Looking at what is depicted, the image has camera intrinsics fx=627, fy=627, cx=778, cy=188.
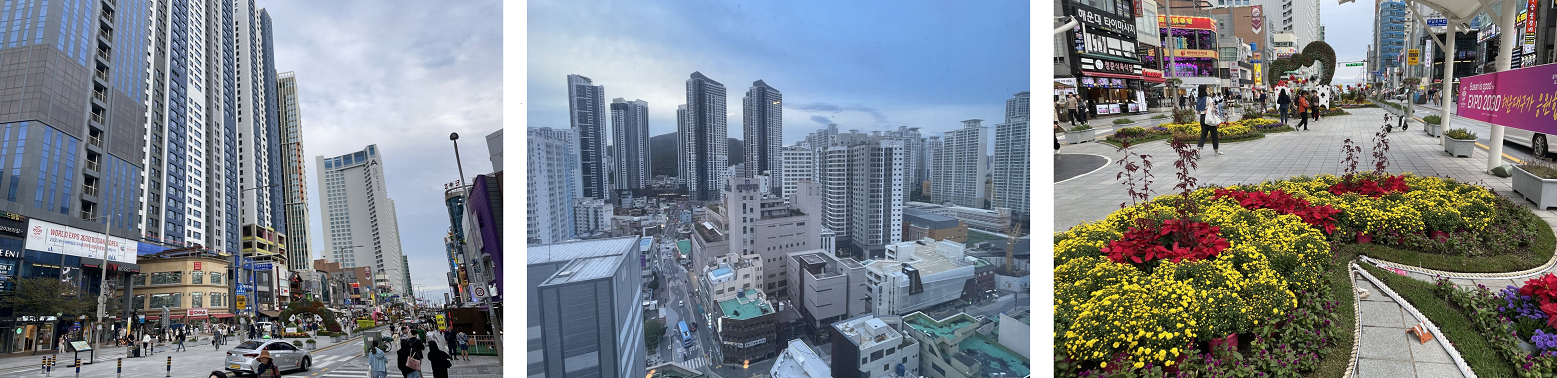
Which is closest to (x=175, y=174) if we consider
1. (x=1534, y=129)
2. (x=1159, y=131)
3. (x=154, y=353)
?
(x=154, y=353)

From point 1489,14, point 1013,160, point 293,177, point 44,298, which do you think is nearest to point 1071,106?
point 1489,14

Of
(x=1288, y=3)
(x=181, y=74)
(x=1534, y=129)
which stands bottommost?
(x=1534, y=129)

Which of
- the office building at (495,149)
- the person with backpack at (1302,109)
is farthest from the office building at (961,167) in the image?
the person with backpack at (1302,109)

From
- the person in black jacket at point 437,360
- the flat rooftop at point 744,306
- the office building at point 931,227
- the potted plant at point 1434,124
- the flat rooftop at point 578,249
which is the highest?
the potted plant at point 1434,124

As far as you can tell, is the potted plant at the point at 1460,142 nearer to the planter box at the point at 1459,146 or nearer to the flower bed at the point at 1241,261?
the planter box at the point at 1459,146

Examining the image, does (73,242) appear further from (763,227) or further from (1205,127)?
(1205,127)

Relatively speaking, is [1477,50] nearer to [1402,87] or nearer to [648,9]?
[1402,87]
